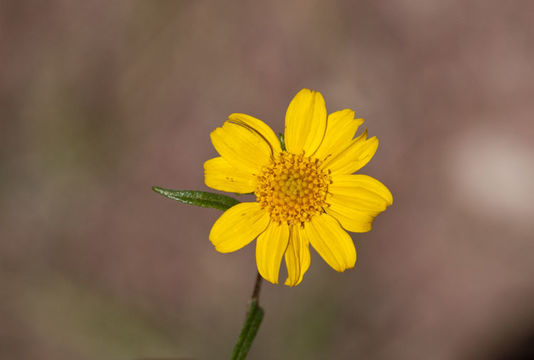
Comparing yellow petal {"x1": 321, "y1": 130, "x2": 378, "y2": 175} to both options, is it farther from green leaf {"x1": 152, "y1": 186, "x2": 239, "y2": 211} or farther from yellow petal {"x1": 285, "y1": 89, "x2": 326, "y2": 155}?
green leaf {"x1": 152, "y1": 186, "x2": 239, "y2": 211}

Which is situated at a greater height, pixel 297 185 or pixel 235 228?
pixel 297 185

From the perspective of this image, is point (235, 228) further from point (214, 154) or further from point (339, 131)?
point (214, 154)

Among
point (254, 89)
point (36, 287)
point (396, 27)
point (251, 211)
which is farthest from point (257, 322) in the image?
point (396, 27)

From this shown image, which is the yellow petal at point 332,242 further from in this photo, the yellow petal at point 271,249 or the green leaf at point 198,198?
the green leaf at point 198,198

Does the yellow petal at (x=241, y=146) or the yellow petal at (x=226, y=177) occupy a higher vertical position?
the yellow petal at (x=241, y=146)

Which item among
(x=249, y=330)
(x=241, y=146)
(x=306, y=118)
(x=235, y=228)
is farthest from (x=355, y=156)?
(x=249, y=330)

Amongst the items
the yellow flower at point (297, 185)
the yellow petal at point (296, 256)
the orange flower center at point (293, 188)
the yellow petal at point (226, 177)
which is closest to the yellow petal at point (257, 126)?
the yellow flower at point (297, 185)

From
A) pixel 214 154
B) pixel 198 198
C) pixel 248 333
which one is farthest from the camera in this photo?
pixel 214 154
